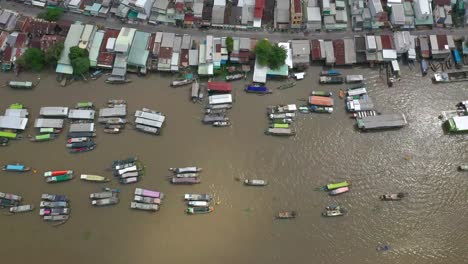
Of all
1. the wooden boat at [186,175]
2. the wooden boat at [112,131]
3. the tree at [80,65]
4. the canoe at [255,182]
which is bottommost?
the canoe at [255,182]

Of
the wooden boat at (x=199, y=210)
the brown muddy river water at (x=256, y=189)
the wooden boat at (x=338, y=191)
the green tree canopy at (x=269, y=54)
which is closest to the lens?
the brown muddy river water at (x=256, y=189)

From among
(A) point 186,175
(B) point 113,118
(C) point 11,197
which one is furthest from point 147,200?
(C) point 11,197

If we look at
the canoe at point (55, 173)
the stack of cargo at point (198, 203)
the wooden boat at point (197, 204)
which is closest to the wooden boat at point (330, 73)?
the stack of cargo at point (198, 203)

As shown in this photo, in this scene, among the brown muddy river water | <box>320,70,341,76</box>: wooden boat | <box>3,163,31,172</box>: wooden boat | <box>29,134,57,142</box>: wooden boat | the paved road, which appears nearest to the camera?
the brown muddy river water

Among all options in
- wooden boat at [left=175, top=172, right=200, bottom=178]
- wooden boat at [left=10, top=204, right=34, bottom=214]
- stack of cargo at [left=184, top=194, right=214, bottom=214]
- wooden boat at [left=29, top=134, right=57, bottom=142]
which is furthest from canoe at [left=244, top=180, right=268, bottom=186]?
wooden boat at [left=10, top=204, right=34, bottom=214]

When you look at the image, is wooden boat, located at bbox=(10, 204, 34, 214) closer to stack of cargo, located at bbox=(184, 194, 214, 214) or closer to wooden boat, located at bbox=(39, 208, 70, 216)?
wooden boat, located at bbox=(39, 208, 70, 216)

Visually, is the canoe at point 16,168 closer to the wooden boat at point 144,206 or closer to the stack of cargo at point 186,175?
the wooden boat at point 144,206
